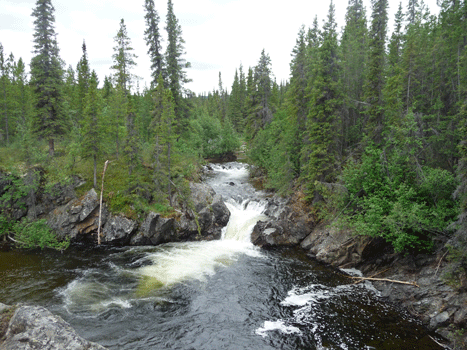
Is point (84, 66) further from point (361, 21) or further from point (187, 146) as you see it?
point (361, 21)

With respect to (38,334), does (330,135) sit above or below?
above

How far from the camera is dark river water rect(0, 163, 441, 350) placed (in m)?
11.6

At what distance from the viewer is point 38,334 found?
19.2ft

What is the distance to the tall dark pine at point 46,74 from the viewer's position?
26.4 m

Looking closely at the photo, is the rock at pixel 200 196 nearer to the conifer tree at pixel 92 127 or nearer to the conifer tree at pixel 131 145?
the conifer tree at pixel 131 145

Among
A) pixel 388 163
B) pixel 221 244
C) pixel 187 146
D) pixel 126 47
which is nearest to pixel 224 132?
pixel 187 146

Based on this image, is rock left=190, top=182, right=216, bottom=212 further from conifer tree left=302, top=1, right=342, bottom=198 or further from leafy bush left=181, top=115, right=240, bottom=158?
leafy bush left=181, top=115, right=240, bottom=158

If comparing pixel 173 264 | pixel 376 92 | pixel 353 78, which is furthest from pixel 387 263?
pixel 353 78

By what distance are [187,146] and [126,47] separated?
13.5 metres

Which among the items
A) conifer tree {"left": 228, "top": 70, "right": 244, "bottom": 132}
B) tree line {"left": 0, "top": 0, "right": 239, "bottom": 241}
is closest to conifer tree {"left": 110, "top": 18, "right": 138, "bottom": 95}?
tree line {"left": 0, "top": 0, "right": 239, "bottom": 241}

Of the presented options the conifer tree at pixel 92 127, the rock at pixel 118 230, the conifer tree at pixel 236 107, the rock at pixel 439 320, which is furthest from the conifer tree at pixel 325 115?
the conifer tree at pixel 236 107

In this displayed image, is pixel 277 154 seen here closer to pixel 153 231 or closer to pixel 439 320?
pixel 153 231

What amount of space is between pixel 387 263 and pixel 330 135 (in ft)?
33.5

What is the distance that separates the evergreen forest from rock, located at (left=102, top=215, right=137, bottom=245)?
79 cm
